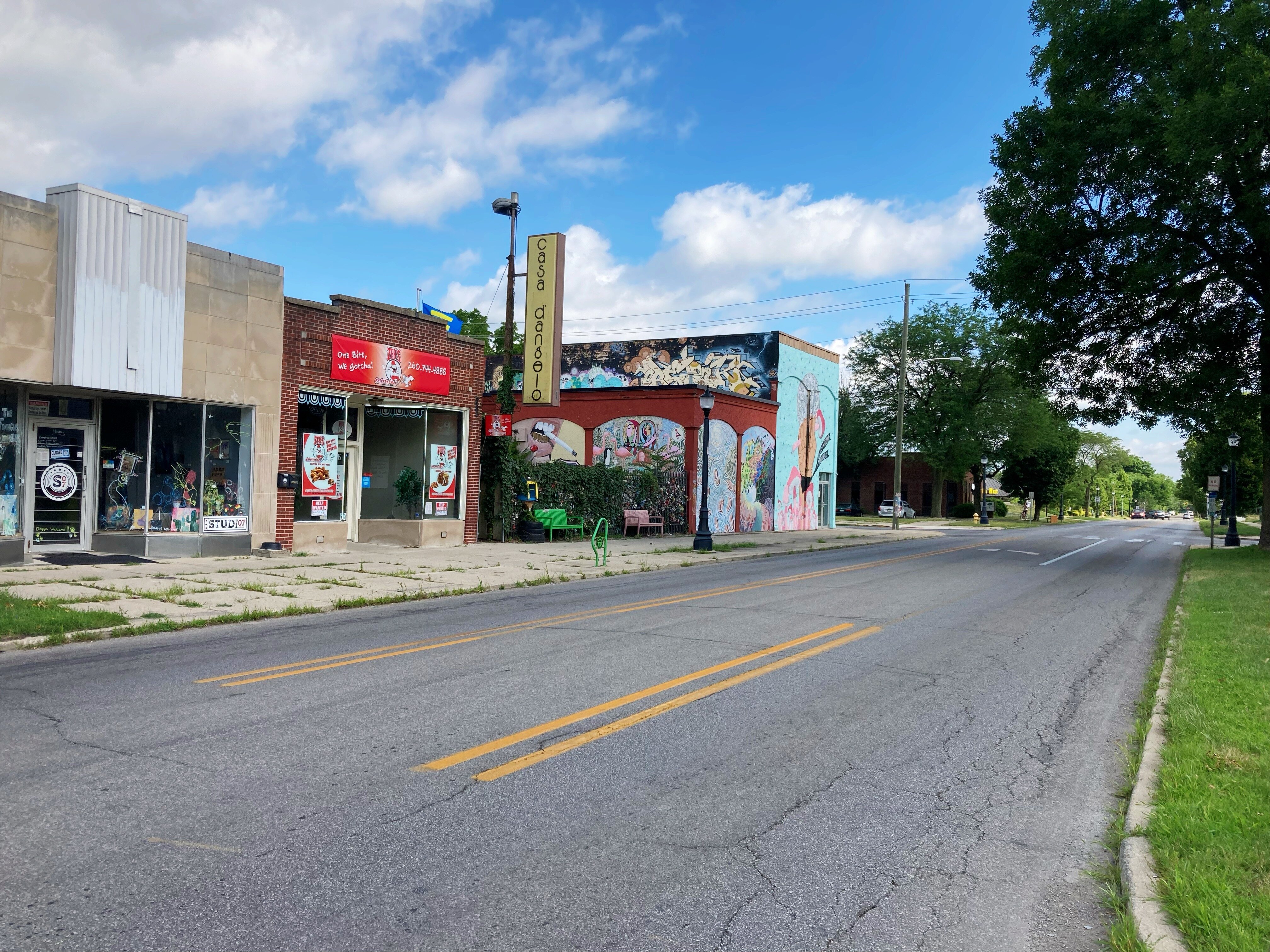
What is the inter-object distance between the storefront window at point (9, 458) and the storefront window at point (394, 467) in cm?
729

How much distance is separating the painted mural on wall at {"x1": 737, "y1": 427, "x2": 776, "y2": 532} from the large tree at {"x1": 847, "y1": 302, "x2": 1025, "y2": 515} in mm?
28799

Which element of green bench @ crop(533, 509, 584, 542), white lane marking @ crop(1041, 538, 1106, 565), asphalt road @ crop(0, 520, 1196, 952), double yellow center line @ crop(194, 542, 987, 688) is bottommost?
asphalt road @ crop(0, 520, 1196, 952)

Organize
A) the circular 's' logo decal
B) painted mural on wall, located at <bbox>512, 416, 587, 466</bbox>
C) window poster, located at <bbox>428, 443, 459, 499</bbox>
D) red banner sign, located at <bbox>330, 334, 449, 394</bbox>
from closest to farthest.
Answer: the circular 's' logo decal, red banner sign, located at <bbox>330, 334, 449, 394</bbox>, window poster, located at <bbox>428, 443, 459, 499</bbox>, painted mural on wall, located at <bbox>512, 416, 587, 466</bbox>

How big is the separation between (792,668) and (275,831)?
196 inches

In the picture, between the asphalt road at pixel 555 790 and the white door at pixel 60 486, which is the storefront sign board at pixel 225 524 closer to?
the white door at pixel 60 486

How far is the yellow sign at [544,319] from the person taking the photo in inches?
902

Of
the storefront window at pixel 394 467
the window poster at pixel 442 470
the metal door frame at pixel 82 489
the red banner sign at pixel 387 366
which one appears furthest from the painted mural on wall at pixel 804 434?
the metal door frame at pixel 82 489

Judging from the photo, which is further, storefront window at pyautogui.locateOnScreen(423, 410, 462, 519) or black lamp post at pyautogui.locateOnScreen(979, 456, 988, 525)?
black lamp post at pyautogui.locateOnScreen(979, 456, 988, 525)

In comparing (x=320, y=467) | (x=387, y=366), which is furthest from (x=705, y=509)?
(x=320, y=467)

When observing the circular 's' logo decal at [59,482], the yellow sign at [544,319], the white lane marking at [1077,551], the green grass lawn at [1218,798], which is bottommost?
the green grass lawn at [1218,798]

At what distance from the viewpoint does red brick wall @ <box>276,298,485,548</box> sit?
1812cm

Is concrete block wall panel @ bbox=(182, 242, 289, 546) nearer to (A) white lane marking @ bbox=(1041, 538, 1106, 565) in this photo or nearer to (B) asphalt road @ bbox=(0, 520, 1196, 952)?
(B) asphalt road @ bbox=(0, 520, 1196, 952)

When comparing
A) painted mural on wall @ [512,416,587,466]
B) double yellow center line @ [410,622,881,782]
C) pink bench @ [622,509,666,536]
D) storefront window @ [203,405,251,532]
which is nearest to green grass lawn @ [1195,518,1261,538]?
pink bench @ [622,509,666,536]

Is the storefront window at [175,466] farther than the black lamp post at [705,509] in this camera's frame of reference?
No
